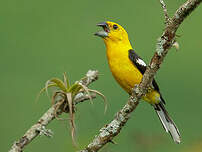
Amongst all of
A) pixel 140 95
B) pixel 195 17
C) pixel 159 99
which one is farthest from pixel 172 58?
pixel 140 95

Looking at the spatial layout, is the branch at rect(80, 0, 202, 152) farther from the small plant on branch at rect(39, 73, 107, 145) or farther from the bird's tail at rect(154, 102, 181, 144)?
the bird's tail at rect(154, 102, 181, 144)

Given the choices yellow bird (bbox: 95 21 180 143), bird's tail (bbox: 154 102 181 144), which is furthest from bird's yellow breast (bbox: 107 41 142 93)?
bird's tail (bbox: 154 102 181 144)

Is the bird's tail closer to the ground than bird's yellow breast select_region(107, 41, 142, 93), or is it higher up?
closer to the ground

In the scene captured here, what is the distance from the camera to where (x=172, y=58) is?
6.71 metres

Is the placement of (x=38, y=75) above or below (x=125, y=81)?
above

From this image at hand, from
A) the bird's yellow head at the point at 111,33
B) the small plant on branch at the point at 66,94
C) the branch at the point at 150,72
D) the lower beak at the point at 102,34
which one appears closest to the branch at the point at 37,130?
the small plant on branch at the point at 66,94

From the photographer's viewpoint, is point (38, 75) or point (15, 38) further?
point (15, 38)

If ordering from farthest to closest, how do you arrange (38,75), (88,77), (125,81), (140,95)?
(38,75) < (125,81) < (88,77) < (140,95)

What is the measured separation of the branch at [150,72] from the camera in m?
1.83

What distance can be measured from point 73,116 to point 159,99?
175 cm

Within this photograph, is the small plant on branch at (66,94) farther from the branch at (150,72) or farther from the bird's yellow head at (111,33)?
the bird's yellow head at (111,33)

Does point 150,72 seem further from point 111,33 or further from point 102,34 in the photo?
point 111,33

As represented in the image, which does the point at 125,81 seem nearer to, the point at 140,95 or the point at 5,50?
the point at 140,95

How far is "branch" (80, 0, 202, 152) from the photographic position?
1.83 m
